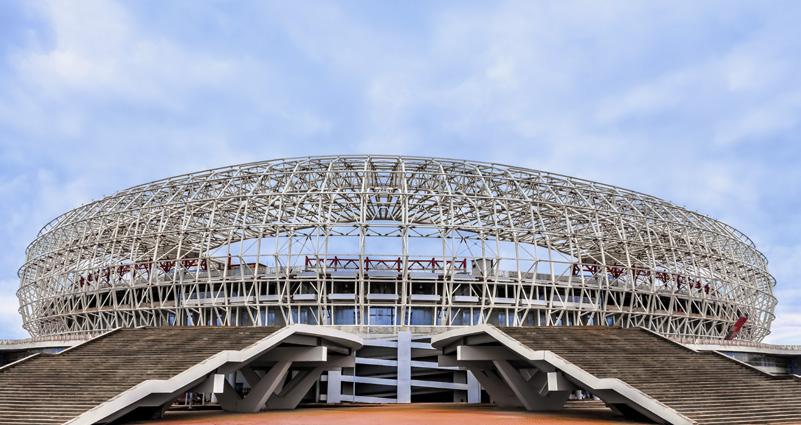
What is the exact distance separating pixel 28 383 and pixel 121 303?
90.6 ft

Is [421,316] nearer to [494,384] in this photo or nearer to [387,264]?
[387,264]

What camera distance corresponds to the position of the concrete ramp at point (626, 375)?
22.4 metres

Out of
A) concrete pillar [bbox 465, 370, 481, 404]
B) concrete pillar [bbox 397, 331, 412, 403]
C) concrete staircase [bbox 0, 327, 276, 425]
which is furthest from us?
concrete pillar [bbox 465, 370, 481, 404]

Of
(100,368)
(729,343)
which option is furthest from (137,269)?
(729,343)

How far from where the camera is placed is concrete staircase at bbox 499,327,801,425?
2228cm

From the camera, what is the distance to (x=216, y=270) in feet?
156

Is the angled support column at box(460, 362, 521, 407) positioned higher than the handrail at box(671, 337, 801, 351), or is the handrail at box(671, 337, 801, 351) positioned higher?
the handrail at box(671, 337, 801, 351)

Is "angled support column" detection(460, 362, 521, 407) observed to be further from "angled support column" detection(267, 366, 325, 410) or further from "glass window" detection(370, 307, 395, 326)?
"glass window" detection(370, 307, 395, 326)

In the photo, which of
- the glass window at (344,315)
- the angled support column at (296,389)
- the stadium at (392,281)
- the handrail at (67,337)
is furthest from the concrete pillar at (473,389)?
the handrail at (67,337)

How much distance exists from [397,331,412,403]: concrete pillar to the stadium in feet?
0.30

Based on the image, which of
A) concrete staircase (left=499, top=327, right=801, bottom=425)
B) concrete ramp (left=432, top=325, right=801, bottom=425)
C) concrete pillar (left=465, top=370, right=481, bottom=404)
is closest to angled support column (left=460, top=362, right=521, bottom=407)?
concrete ramp (left=432, top=325, right=801, bottom=425)

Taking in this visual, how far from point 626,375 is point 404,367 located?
17081mm

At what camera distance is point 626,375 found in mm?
24812

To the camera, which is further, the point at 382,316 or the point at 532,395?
the point at 382,316
